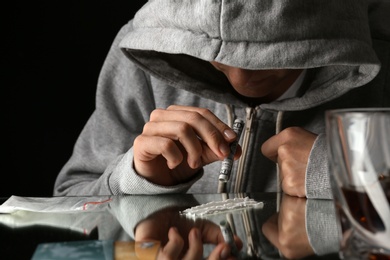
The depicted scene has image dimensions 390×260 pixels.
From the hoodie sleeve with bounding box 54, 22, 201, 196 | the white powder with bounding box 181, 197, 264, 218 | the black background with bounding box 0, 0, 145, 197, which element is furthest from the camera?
the black background with bounding box 0, 0, 145, 197

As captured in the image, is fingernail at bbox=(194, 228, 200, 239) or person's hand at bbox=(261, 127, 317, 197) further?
person's hand at bbox=(261, 127, 317, 197)

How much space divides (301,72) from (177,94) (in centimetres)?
22

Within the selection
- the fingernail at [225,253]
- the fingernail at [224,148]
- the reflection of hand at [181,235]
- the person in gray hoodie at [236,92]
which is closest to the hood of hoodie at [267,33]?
the person in gray hoodie at [236,92]

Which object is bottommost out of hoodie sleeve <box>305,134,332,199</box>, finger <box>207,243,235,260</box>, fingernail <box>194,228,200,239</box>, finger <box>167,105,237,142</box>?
finger <box>207,243,235,260</box>

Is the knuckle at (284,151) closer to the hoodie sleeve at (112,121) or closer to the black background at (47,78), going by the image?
the hoodie sleeve at (112,121)

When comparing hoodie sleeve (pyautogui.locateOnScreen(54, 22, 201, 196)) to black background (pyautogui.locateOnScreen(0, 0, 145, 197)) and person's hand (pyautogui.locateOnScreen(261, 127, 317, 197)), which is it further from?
person's hand (pyautogui.locateOnScreen(261, 127, 317, 197))

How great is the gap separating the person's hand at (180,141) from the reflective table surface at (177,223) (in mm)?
52

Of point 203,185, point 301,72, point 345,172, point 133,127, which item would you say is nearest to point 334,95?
point 301,72

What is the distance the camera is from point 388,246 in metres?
0.48

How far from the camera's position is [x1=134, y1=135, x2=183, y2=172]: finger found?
846 mm

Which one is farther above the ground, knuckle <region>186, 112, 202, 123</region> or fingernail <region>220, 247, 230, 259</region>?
knuckle <region>186, 112, 202, 123</region>

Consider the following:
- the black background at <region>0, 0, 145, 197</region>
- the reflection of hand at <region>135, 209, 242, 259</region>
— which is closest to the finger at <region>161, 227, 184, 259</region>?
the reflection of hand at <region>135, 209, 242, 259</region>

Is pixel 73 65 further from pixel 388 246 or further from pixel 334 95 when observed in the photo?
pixel 388 246

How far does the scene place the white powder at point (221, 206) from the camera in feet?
2.37
